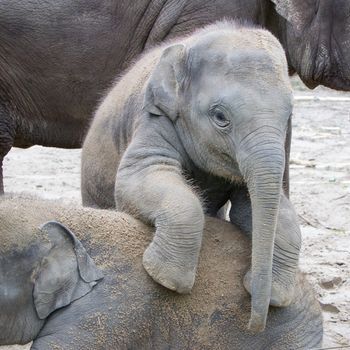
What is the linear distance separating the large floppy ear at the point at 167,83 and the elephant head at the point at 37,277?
2.29ft

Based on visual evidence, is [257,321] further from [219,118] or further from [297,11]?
[297,11]

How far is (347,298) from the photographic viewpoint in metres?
5.47

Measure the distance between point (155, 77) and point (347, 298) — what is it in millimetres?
1793

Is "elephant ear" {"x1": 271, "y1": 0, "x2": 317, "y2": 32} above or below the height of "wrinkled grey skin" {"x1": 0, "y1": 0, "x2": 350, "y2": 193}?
above

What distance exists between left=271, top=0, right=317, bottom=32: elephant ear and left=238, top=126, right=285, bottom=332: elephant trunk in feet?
5.99

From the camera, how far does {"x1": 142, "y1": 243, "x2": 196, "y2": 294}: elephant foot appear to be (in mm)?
3740

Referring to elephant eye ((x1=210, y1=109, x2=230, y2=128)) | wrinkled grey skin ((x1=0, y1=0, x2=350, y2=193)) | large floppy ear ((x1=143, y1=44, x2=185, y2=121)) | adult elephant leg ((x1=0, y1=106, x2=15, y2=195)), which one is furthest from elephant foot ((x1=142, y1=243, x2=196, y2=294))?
adult elephant leg ((x1=0, y1=106, x2=15, y2=195))

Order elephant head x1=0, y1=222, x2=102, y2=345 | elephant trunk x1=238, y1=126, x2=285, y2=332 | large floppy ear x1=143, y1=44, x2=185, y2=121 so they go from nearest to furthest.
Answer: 1. elephant head x1=0, y1=222, x2=102, y2=345
2. elephant trunk x1=238, y1=126, x2=285, y2=332
3. large floppy ear x1=143, y1=44, x2=185, y2=121

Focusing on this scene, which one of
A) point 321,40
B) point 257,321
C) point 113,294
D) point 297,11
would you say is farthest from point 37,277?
point 321,40

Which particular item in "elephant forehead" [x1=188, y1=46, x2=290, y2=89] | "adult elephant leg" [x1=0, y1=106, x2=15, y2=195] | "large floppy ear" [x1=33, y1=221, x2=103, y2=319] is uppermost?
"elephant forehead" [x1=188, y1=46, x2=290, y2=89]

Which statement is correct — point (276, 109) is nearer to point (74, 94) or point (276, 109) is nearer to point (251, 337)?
point (251, 337)

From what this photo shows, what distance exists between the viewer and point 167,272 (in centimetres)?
374

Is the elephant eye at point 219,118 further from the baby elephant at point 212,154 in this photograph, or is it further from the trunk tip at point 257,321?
the trunk tip at point 257,321

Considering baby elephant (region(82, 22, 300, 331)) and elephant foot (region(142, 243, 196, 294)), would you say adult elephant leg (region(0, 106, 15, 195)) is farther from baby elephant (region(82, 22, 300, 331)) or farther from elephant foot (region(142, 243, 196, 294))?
elephant foot (region(142, 243, 196, 294))
